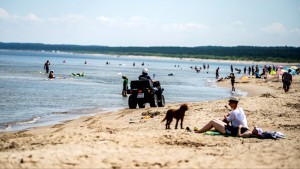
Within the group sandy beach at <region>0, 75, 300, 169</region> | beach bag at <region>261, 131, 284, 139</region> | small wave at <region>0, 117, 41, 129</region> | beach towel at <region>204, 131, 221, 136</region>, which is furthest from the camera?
small wave at <region>0, 117, 41, 129</region>

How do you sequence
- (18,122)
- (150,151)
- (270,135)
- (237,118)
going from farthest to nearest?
(18,122) → (237,118) → (270,135) → (150,151)

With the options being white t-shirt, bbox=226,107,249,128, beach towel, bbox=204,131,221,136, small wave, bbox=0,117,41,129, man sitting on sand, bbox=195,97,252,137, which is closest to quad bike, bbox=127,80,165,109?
small wave, bbox=0,117,41,129

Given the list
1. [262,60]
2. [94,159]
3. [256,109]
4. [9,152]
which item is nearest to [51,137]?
[9,152]

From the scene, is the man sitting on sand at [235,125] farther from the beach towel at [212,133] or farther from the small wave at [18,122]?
the small wave at [18,122]

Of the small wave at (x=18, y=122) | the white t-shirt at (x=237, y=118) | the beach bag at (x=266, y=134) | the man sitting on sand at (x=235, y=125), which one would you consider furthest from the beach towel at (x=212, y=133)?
the small wave at (x=18, y=122)

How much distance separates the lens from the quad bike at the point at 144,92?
17089 mm

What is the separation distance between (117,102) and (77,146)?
14325mm

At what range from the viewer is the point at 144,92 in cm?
1723

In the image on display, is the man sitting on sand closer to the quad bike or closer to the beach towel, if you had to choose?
the beach towel

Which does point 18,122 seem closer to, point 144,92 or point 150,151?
point 144,92

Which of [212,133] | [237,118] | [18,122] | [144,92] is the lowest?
[18,122]

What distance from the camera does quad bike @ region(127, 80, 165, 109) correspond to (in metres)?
17.1

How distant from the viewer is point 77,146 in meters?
7.39

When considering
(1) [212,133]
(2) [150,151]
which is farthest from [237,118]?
(2) [150,151]
